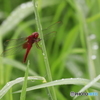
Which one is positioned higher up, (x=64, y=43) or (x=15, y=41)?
(x=64, y=43)

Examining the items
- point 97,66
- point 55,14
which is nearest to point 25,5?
point 55,14

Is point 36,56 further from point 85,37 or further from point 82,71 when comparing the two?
point 85,37

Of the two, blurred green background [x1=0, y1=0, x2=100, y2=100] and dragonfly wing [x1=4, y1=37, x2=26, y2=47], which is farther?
blurred green background [x1=0, y1=0, x2=100, y2=100]

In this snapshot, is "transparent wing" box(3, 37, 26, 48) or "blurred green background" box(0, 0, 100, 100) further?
"blurred green background" box(0, 0, 100, 100)

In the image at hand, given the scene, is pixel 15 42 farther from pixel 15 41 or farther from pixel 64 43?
pixel 64 43

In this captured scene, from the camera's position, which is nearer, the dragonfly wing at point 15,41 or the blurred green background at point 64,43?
the dragonfly wing at point 15,41

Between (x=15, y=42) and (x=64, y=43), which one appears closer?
(x=15, y=42)

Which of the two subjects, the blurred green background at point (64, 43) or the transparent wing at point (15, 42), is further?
the blurred green background at point (64, 43)


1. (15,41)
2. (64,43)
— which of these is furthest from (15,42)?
(64,43)
